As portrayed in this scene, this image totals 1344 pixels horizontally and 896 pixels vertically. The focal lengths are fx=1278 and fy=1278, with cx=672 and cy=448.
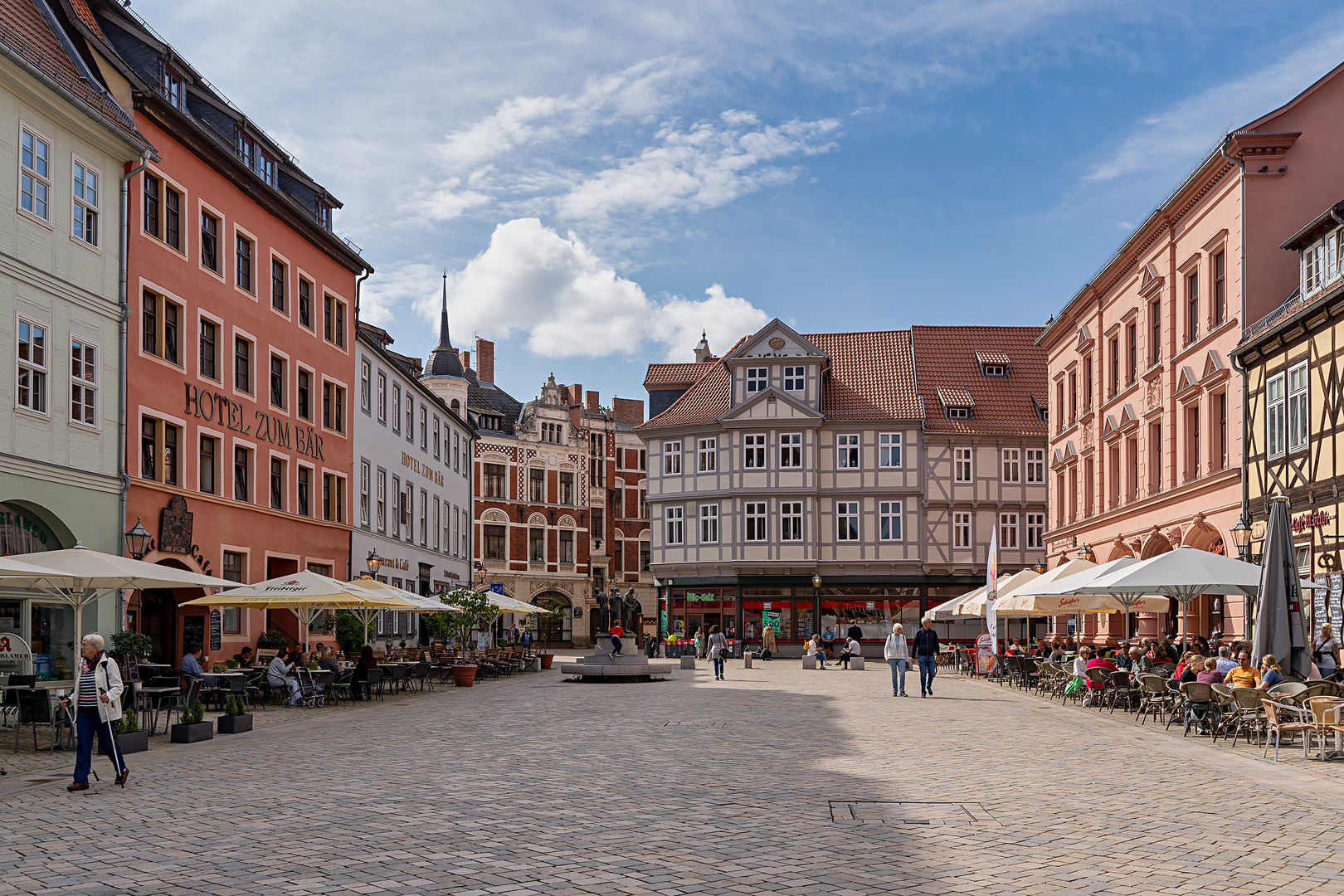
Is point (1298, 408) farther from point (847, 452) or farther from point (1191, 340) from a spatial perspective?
point (847, 452)

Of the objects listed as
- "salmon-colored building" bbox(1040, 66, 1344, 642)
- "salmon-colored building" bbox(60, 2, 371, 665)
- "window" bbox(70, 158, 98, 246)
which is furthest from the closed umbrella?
"window" bbox(70, 158, 98, 246)

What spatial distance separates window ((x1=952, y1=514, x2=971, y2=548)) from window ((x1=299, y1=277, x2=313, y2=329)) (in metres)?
30.8

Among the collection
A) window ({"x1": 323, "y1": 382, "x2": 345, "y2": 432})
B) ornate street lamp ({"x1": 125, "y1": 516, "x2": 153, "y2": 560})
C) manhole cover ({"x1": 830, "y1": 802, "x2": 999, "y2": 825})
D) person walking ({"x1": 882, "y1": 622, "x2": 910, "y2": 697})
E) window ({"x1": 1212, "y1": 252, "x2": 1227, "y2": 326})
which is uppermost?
window ({"x1": 1212, "y1": 252, "x2": 1227, "y2": 326})

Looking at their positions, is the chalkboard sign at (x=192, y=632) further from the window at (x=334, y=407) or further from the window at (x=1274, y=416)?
the window at (x=1274, y=416)

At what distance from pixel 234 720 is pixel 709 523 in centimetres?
3941

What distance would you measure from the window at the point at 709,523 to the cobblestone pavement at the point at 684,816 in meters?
37.3

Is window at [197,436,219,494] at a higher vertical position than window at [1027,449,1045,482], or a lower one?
lower

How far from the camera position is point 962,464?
56844 millimetres

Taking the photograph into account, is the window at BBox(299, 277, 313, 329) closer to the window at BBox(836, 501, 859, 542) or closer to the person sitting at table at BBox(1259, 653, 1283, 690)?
the person sitting at table at BBox(1259, 653, 1283, 690)

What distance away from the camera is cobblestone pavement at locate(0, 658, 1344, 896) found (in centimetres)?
849

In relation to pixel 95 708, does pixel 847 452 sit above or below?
above

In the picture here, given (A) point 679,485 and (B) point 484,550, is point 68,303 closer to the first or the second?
(A) point 679,485

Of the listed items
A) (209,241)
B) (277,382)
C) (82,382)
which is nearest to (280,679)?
(82,382)

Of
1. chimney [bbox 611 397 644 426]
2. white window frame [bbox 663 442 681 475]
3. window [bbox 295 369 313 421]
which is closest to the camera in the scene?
window [bbox 295 369 313 421]
